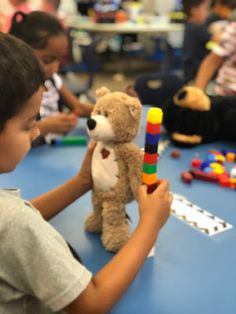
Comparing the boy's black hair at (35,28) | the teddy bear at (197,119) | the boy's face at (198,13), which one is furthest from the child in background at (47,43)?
the boy's face at (198,13)

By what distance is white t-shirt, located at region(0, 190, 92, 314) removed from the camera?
1.63 ft

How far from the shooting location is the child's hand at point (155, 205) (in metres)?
0.63

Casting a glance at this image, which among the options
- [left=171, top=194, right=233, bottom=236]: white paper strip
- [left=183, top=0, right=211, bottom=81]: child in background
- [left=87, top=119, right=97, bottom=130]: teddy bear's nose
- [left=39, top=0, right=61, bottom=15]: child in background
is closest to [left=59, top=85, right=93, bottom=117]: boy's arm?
[left=171, top=194, right=233, bottom=236]: white paper strip

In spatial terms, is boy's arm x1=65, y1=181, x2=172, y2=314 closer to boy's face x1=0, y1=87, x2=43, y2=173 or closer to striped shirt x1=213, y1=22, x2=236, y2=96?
boy's face x1=0, y1=87, x2=43, y2=173

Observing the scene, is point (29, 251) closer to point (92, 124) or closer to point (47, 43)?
point (92, 124)

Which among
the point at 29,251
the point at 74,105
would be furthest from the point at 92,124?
the point at 74,105

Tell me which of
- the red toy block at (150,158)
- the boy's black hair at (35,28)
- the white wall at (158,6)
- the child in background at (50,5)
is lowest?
the white wall at (158,6)

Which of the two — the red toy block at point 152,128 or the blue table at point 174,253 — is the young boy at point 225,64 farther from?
the red toy block at point 152,128

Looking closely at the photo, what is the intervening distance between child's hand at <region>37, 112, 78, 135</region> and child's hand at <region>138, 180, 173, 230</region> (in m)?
0.67

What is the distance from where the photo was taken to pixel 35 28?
4.27 feet

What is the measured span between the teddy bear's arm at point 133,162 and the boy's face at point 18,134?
23 cm

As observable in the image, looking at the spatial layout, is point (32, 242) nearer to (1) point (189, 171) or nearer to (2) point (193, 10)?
(1) point (189, 171)

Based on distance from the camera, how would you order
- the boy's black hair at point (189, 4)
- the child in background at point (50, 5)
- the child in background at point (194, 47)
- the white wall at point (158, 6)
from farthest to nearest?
the white wall at point (158, 6) → the child in background at point (50, 5) → the boy's black hair at point (189, 4) → the child in background at point (194, 47)

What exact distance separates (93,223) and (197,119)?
1.98ft
